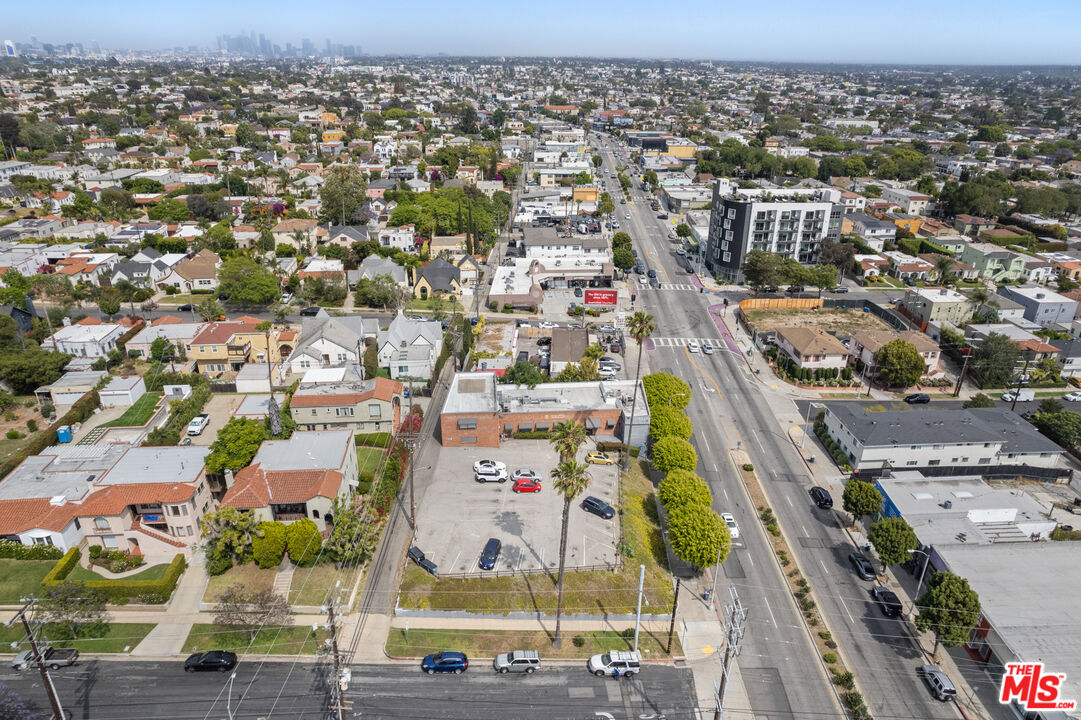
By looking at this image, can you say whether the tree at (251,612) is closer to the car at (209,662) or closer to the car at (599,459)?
the car at (209,662)

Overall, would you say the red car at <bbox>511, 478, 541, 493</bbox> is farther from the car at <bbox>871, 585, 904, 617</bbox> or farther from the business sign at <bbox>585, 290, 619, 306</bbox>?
the business sign at <bbox>585, 290, 619, 306</bbox>

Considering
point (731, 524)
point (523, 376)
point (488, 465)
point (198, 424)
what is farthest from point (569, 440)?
point (198, 424)

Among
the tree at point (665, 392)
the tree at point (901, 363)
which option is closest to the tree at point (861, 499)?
the tree at point (665, 392)

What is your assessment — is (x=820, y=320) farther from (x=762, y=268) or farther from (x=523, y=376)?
(x=523, y=376)

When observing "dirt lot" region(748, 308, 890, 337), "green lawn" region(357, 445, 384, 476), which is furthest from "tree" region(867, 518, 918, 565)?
"dirt lot" region(748, 308, 890, 337)

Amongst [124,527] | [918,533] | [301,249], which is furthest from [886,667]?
[301,249]

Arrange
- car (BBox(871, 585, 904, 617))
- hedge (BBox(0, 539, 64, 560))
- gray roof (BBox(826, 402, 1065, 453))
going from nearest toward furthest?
car (BBox(871, 585, 904, 617))
hedge (BBox(0, 539, 64, 560))
gray roof (BBox(826, 402, 1065, 453))

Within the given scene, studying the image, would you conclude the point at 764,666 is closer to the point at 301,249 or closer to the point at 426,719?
the point at 426,719
